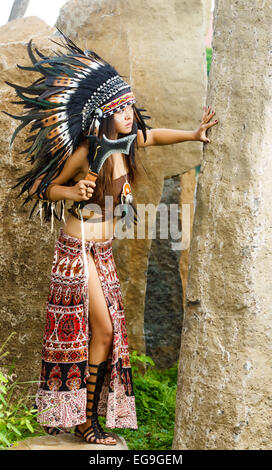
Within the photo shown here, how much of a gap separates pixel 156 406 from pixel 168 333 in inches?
41.8

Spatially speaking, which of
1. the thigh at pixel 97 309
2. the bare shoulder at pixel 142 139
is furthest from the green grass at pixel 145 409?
the bare shoulder at pixel 142 139

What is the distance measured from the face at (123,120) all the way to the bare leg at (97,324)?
697 mm

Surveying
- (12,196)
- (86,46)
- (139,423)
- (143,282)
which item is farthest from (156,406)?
(86,46)

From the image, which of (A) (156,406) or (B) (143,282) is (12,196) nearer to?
(B) (143,282)

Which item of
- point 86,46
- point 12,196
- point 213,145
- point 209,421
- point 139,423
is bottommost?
point 139,423

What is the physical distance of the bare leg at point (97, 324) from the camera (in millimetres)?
3531

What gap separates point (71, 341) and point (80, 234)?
57cm

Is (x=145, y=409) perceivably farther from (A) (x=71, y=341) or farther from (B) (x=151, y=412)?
(A) (x=71, y=341)

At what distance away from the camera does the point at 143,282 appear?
15.8ft

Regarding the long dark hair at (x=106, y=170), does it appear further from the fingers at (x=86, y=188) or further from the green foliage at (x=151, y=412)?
the green foliage at (x=151, y=412)

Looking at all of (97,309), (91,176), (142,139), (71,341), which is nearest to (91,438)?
(71,341)

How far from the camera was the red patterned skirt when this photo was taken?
11.5 feet

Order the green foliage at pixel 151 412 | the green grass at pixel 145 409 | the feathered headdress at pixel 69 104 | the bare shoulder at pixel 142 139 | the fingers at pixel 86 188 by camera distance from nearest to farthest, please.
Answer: the fingers at pixel 86 188 < the feathered headdress at pixel 69 104 < the bare shoulder at pixel 142 139 < the green grass at pixel 145 409 < the green foliage at pixel 151 412

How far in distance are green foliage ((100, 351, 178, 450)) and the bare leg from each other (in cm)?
61
